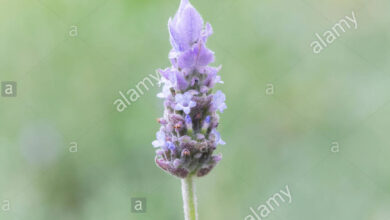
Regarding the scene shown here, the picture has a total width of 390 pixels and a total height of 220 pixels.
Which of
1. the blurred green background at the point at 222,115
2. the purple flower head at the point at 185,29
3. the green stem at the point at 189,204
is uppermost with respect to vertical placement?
the blurred green background at the point at 222,115

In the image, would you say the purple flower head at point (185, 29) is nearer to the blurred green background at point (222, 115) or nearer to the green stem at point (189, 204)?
the green stem at point (189, 204)

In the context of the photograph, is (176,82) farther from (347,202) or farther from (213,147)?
(347,202)

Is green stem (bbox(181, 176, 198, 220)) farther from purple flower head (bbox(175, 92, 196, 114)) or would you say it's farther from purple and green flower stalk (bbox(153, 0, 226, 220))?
purple flower head (bbox(175, 92, 196, 114))

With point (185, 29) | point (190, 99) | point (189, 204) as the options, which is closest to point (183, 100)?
point (190, 99)

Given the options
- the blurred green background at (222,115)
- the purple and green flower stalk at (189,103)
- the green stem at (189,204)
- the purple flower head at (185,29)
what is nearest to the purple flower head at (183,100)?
the purple and green flower stalk at (189,103)

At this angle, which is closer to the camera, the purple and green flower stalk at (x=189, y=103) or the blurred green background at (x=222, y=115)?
the purple and green flower stalk at (x=189, y=103)

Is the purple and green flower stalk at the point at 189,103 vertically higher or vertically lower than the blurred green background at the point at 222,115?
lower
